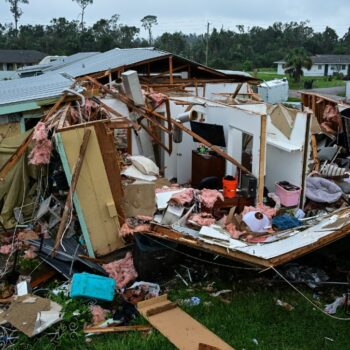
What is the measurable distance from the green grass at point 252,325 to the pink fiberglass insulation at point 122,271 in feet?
2.37

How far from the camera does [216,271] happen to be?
22.7 ft

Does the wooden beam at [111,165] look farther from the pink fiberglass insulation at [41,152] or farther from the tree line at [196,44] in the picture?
the tree line at [196,44]

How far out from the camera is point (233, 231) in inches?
263

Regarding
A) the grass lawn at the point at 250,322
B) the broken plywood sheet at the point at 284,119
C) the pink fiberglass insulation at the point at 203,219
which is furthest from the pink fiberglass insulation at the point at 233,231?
the broken plywood sheet at the point at 284,119

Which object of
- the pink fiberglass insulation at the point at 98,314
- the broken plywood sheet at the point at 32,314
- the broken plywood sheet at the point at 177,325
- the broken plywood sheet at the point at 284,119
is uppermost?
the broken plywood sheet at the point at 284,119

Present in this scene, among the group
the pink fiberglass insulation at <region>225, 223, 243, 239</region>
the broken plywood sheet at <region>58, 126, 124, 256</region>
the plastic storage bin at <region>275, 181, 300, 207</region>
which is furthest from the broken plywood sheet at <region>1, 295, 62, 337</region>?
the plastic storage bin at <region>275, 181, 300, 207</region>

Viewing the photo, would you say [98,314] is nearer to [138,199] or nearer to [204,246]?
[204,246]

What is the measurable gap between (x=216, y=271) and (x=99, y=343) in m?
2.35

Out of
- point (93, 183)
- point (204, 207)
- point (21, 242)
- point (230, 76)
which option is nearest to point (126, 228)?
point (93, 183)

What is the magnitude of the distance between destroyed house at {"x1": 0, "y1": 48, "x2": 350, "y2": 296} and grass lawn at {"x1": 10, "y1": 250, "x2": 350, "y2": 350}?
705 millimetres

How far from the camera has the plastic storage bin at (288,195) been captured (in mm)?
7977

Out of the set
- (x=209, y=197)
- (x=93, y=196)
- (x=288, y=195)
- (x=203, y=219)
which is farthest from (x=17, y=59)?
(x=203, y=219)

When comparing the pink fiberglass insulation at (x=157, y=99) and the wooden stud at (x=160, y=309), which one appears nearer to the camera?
the wooden stud at (x=160, y=309)

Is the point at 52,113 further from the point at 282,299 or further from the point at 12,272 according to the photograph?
the point at 282,299
